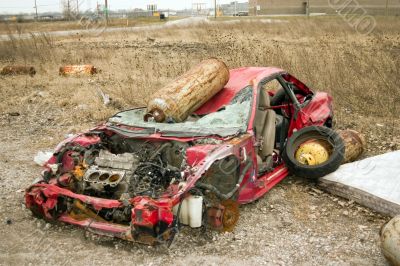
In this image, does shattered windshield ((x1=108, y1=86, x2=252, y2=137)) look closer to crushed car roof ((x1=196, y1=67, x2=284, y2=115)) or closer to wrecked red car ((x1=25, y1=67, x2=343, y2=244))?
wrecked red car ((x1=25, y1=67, x2=343, y2=244))

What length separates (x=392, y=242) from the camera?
3816 mm

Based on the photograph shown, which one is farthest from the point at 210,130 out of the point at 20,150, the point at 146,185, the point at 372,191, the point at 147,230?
the point at 20,150

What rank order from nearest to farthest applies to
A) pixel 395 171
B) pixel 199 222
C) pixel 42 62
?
pixel 199 222 → pixel 395 171 → pixel 42 62

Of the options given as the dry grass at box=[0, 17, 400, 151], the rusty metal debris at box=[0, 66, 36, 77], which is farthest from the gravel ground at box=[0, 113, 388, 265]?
the rusty metal debris at box=[0, 66, 36, 77]

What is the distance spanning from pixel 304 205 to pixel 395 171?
3.88 feet

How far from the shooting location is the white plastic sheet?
5008mm

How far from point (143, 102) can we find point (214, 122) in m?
5.47

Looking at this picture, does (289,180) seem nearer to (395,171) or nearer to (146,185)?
(395,171)

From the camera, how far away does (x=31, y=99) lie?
11531 mm

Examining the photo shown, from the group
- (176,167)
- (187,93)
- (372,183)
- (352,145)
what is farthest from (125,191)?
(352,145)

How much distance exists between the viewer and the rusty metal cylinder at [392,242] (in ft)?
12.4

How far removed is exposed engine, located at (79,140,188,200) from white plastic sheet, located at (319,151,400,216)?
6.85 ft

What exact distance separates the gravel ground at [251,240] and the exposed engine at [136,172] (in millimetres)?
539

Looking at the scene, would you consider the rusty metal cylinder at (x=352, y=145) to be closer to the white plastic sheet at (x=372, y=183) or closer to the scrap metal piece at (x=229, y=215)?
the white plastic sheet at (x=372, y=183)
